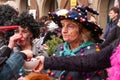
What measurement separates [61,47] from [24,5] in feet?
77.6

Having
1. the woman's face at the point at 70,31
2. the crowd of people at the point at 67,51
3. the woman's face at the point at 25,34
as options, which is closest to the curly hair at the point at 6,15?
the crowd of people at the point at 67,51

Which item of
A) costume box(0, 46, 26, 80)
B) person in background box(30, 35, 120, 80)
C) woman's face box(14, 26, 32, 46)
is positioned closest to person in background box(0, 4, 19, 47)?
woman's face box(14, 26, 32, 46)

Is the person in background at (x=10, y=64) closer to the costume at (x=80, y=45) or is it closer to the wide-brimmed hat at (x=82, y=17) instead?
the costume at (x=80, y=45)

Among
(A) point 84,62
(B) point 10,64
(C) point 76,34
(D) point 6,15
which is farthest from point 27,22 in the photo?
(B) point 10,64

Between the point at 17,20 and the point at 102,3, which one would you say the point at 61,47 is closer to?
the point at 17,20

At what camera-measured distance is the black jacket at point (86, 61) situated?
3.06m

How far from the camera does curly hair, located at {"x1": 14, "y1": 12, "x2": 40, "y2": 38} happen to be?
14.7ft

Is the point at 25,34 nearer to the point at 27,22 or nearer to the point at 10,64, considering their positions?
the point at 27,22

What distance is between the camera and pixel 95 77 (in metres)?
3.42

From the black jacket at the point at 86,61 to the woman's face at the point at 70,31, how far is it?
473 mm

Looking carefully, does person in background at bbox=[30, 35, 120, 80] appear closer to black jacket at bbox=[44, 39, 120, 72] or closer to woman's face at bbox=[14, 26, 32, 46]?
black jacket at bbox=[44, 39, 120, 72]

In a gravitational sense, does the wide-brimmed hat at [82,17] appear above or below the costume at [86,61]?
above

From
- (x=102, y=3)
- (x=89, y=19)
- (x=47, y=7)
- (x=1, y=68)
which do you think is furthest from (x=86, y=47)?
(x=47, y=7)

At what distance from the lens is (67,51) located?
3.58 meters
